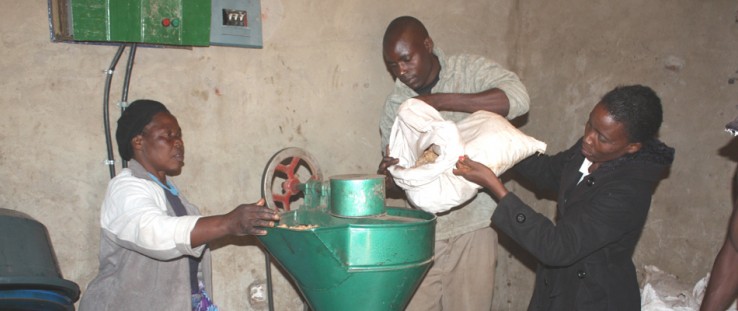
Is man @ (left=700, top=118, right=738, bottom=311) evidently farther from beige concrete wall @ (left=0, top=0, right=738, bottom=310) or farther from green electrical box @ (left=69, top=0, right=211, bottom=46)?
green electrical box @ (left=69, top=0, right=211, bottom=46)

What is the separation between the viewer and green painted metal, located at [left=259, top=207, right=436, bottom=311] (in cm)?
204

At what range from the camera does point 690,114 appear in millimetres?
2975

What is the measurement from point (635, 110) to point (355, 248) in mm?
1085

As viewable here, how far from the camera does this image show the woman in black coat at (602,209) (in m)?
2.17

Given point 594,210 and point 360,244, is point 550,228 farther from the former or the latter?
point 360,244

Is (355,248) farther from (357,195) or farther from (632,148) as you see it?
(632,148)

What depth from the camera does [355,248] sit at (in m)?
2.04

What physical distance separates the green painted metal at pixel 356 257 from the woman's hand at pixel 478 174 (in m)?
0.22

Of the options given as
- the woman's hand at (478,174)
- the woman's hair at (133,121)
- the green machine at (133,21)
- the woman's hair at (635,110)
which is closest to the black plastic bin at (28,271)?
the woman's hair at (133,121)

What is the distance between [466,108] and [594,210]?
0.72 metres

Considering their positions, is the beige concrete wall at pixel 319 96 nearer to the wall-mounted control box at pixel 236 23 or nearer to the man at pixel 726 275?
the wall-mounted control box at pixel 236 23

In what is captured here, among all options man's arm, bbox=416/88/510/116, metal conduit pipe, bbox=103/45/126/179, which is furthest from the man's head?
metal conduit pipe, bbox=103/45/126/179

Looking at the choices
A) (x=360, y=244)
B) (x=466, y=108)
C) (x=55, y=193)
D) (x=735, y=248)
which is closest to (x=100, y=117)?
(x=55, y=193)

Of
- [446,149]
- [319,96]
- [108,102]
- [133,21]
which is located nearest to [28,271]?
[108,102]
